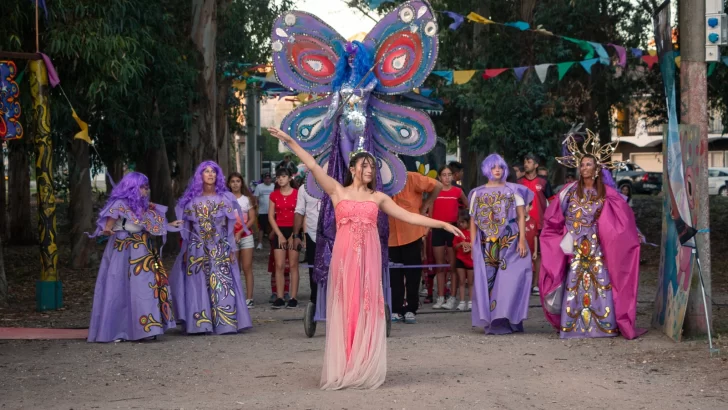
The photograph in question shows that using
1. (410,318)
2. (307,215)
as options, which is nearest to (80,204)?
(307,215)

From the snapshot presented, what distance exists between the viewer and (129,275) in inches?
444

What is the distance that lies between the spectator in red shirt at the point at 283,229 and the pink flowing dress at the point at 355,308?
5.84 m

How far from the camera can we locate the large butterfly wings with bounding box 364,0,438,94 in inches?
457

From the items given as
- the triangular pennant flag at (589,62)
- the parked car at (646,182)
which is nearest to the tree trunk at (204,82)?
the triangular pennant flag at (589,62)

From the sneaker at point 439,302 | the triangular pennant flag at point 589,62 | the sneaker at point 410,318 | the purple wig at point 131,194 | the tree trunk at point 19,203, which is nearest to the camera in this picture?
the purple wig at point 131,194

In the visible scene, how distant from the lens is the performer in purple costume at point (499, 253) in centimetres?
1143

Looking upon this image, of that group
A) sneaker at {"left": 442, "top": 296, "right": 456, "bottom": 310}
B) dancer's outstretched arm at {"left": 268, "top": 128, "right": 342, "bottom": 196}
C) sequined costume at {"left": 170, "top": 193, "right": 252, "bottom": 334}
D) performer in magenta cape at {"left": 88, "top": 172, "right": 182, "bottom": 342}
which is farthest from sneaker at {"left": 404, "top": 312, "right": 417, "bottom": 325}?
dancer's outstretched arm at {"left": 268, "top": 128, "right": 342, "bottom": 196}

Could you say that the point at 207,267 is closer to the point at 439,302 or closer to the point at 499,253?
the point at 499,253

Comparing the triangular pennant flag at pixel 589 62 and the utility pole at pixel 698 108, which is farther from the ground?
the triangular pennant flag at pixel 589 62

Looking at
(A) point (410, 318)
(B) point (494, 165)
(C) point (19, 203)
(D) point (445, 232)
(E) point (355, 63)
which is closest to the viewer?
(E) point (355, 63)

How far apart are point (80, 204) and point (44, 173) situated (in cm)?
682

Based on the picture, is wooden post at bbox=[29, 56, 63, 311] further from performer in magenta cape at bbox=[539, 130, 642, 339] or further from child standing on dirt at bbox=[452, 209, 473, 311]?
performer in magenta cape at bbox=[539, 130, 642, 339]

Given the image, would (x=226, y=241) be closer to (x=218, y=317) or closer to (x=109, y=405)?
(x=218, y=317)

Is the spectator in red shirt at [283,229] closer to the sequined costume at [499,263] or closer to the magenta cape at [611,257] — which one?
the sequined costume at [499,263]
